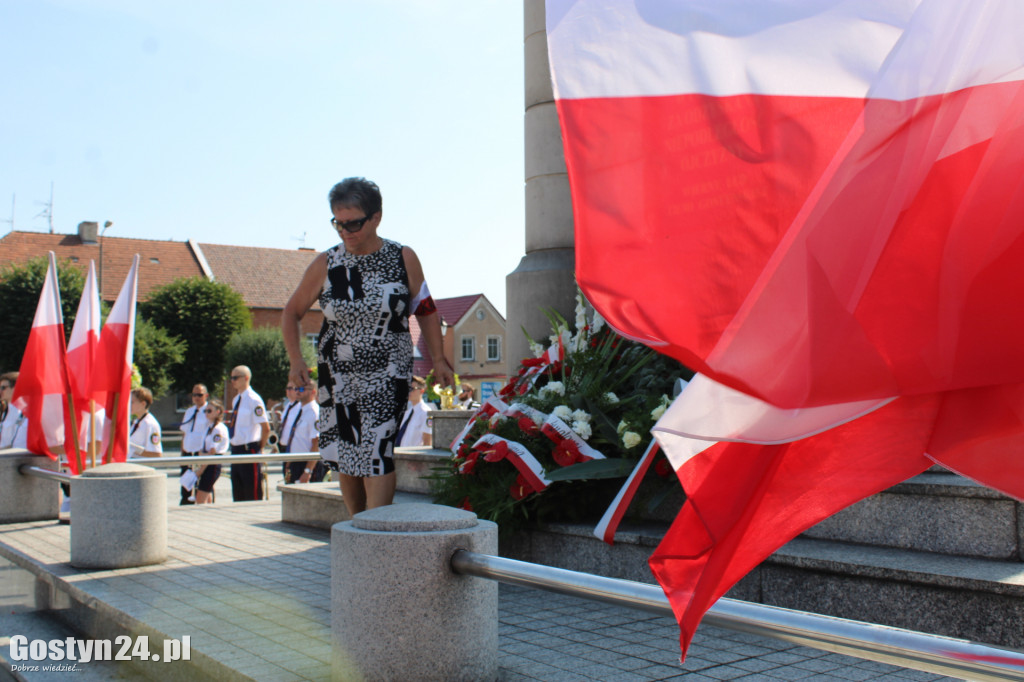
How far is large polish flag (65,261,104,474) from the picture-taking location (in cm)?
831

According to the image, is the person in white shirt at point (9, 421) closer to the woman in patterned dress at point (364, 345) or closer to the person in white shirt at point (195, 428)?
the person in white shirt at point (195, 428)

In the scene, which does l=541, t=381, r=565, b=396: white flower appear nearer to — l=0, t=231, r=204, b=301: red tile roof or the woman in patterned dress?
the woman in patterned dress

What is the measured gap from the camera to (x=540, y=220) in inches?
322

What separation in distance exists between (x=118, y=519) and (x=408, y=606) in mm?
3761

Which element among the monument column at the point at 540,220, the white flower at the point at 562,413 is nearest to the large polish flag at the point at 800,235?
the white flower at the point at 562,413

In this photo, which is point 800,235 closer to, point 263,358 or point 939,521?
point 939,521

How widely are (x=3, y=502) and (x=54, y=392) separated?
57.5 inches

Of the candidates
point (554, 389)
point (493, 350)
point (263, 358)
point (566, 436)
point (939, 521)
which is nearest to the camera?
point (939, 521)

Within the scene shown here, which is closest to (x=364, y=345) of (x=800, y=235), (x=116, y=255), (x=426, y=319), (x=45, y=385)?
(x=426, y=319)

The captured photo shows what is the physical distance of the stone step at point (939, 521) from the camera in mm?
3805

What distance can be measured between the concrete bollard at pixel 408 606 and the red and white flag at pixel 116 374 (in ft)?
17.9

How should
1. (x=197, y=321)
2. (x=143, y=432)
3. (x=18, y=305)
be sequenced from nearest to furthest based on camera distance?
(x=143, y=432), (x=18, y=305), (x=197, y=321)

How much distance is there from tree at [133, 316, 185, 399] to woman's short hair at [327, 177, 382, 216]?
47.2 meters

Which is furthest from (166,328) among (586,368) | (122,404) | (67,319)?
(586,368)
